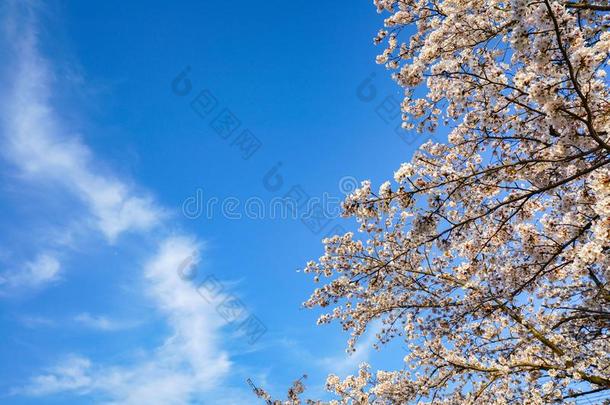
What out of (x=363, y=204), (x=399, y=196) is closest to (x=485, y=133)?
(x=399, y=196)

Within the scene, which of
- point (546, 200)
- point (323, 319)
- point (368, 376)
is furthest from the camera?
point (368, 376)

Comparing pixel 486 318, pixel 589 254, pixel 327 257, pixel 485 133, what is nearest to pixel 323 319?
pixel 327 257

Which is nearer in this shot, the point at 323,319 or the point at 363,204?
the point at 363,204

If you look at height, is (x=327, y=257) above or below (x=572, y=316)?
above

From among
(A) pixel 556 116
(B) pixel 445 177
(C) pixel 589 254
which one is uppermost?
(B) pixel 445 177

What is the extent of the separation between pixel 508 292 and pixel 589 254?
3350mm

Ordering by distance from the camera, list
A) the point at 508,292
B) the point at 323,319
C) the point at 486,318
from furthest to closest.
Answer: the point at 323,319 < the point at 486,318 < the point at 508,292

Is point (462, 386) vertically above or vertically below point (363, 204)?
below

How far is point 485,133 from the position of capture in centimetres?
655

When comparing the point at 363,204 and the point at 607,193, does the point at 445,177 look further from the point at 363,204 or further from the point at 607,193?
the point at 607,193

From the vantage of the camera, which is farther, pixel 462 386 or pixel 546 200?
pixel 462 386

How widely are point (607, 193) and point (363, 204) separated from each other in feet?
8.62

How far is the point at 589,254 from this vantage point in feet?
13.8

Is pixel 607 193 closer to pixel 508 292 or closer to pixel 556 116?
pixel 556 116
